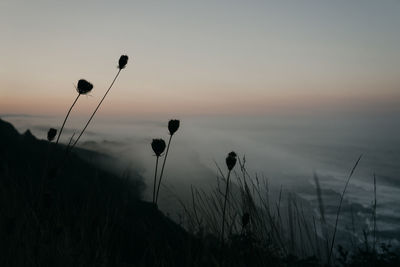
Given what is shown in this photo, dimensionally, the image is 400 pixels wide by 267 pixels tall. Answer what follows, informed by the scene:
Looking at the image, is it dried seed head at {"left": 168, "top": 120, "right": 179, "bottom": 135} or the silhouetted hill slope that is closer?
the silhouetted hill slope

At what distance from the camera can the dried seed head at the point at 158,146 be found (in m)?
2.09

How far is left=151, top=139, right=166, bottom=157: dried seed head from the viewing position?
6.87 ft

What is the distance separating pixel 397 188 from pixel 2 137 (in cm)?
9320

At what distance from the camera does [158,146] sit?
212 cm

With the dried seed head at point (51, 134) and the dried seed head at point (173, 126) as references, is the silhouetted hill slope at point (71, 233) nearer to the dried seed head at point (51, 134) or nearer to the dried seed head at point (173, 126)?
the dried seed head at point (51, 134)

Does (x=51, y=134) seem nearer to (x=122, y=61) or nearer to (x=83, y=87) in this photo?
(x=83, y=87)

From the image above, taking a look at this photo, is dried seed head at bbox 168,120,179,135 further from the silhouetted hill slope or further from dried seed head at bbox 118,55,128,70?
dried seed head at bbox 118,55,128,70

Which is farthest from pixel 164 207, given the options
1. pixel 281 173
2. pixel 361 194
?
pixel 281 173

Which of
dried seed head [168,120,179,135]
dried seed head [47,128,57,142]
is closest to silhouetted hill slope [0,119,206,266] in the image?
dried seed head [47,128,57,142]

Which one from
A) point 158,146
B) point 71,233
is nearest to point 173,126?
point 158,146

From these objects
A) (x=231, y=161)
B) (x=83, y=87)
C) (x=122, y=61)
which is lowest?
(x=231, y=161)

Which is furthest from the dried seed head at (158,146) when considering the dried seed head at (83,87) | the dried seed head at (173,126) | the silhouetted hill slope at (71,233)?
A: the dried seed head at (83,87)

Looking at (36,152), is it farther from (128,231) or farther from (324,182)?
(324,182)

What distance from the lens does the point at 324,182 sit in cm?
9806
